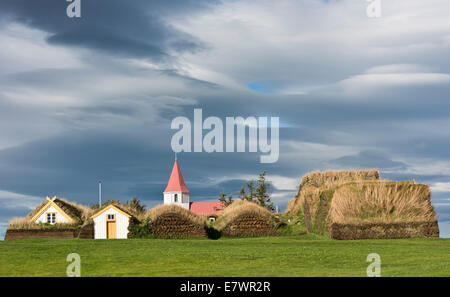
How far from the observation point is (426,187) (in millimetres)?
32969

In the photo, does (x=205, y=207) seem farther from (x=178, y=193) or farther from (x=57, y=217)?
(x=57, y=217)

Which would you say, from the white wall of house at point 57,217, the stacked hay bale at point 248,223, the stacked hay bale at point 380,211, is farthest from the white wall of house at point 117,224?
the stacked hay bale at point 380,211

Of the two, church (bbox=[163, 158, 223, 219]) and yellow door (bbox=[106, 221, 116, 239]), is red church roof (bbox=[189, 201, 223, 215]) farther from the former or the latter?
yellow door (bbox=[106, 221, 116, 239])

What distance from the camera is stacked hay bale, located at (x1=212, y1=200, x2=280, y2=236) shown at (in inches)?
1561

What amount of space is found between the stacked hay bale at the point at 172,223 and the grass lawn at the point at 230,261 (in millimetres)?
11674

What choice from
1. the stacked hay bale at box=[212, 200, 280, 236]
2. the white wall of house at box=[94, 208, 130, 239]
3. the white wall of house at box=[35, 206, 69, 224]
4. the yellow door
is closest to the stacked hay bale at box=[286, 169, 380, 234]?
the stacked hay bale at box=[212, 200, 280, 236]

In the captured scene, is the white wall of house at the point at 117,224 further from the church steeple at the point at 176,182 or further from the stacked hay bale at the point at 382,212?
the church steeple at the point at 176,182

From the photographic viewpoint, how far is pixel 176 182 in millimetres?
81438

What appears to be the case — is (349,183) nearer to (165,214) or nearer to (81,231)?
(165,214)

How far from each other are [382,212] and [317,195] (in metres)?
5.84

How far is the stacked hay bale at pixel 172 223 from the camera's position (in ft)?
122

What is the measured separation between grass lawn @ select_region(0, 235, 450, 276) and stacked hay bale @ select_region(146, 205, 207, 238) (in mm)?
11674

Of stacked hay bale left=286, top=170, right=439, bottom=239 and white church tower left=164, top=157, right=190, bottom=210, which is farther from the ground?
white church tower left=164, top=157, right=190, bottom=210
